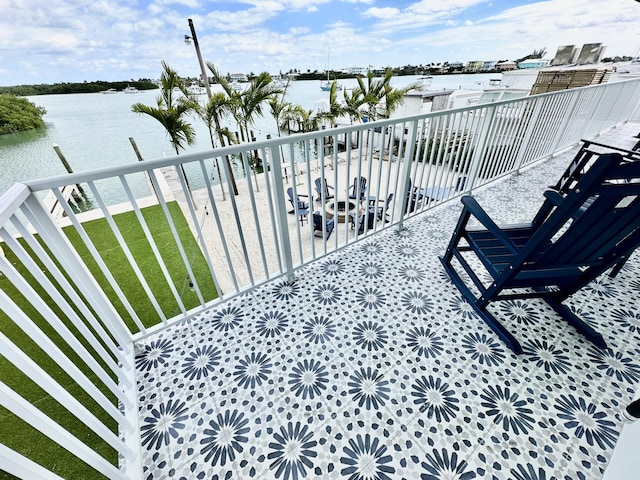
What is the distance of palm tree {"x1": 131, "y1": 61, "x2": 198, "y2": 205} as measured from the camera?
7410mm

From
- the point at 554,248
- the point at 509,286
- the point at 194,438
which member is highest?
the point at 554,248

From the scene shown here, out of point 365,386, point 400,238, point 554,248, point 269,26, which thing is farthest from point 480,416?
point 269,26

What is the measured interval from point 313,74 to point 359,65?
15632mm

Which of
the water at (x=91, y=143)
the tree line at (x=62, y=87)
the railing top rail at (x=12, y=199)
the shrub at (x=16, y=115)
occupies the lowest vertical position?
the water at (x=91, y=143)

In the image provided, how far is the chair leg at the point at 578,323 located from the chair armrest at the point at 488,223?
718 millimetres

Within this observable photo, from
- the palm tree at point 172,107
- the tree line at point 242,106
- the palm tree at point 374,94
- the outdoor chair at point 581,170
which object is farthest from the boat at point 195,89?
the outdoor chair at point 581,170

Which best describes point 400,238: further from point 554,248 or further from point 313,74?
point 313,74

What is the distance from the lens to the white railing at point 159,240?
0.82 metres

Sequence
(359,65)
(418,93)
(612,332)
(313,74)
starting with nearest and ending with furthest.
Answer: (612,332), (418,93), (359,65), (313,74)

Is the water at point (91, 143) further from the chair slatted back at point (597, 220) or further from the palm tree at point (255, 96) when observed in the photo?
the chair slatted back at point (597, 220)

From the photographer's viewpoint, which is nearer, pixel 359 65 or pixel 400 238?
Result: pixel 400 238

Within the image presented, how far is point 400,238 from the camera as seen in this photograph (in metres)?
2.59

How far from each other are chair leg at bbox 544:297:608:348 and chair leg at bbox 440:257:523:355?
0.43 m

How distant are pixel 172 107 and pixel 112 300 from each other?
6.02 metres
